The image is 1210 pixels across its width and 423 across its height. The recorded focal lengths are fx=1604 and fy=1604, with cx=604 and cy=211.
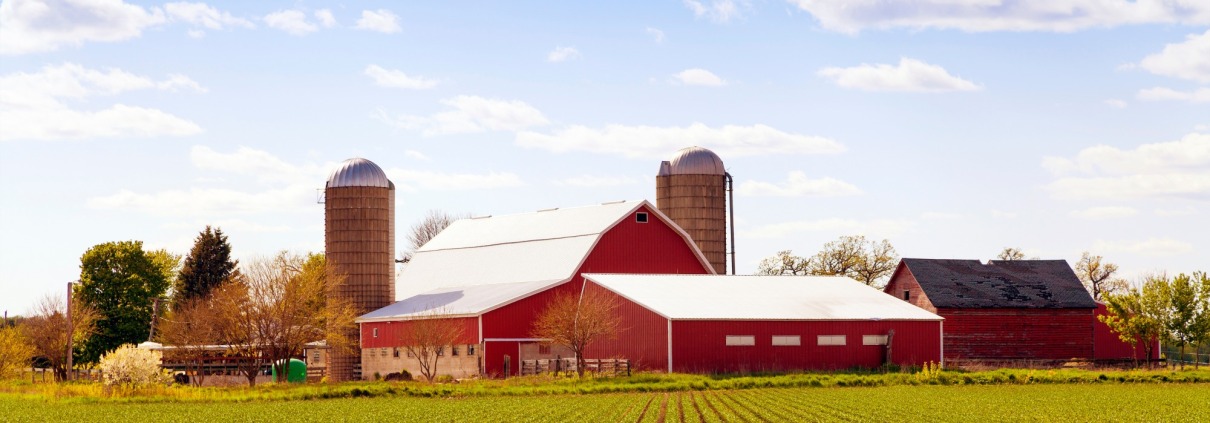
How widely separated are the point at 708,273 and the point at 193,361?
73.6ft

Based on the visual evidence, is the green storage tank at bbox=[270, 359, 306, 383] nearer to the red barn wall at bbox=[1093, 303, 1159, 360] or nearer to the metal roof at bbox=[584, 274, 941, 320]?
the metal roof at bbox=[584, 274, 941, 320]

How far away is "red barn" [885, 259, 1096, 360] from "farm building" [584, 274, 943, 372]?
9.17 metres

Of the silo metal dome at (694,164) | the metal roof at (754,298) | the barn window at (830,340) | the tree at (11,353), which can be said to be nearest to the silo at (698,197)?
Result: the silo metal dome at (694,164)

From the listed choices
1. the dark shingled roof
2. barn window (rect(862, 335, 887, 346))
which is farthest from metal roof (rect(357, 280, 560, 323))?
the dark shingled roof

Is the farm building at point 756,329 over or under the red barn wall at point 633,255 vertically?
under

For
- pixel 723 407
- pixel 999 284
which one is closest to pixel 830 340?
pixel 999 284

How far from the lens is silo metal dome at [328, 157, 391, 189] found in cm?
6781

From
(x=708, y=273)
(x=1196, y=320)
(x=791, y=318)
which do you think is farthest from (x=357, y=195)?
(x=1196, y=320)

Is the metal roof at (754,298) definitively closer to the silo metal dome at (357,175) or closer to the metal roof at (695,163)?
the metal roof at (695,163)

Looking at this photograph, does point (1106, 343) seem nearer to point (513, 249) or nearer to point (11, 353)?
point (513, 249)

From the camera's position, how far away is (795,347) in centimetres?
5525

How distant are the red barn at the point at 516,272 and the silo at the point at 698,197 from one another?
3.86m

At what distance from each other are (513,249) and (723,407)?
32411mm

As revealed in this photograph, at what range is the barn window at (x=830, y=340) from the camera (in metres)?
55.7
